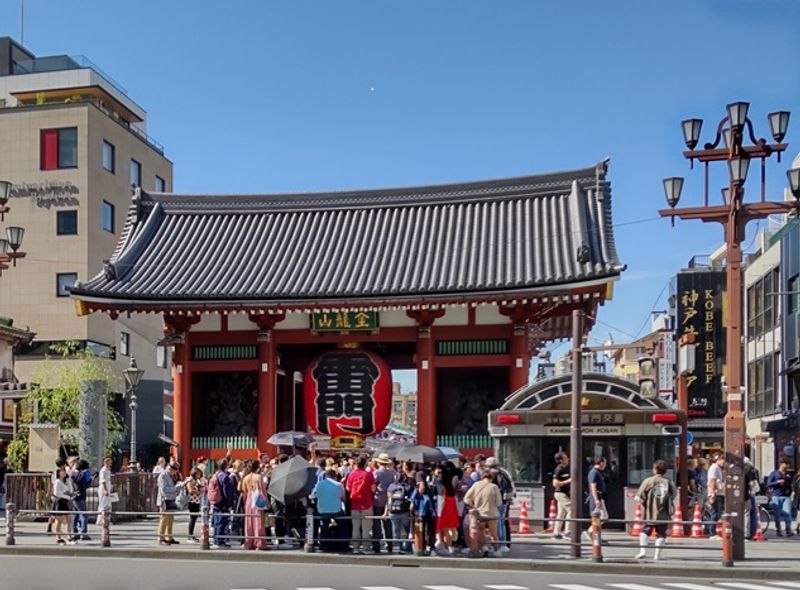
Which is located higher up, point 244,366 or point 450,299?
point 450,299

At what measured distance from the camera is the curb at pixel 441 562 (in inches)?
679

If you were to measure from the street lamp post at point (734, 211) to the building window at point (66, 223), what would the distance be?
4087 centimetres

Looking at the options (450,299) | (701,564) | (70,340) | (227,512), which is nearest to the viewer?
(701,564)

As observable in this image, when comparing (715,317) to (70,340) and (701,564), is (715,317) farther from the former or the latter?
(701,564)

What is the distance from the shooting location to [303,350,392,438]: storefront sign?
29812 mm

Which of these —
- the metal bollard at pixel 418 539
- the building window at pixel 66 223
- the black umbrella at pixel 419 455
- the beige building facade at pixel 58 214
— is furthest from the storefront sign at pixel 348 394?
the building window at pixel 66 223

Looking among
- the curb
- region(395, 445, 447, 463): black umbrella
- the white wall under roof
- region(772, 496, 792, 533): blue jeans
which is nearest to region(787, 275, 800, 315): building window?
region(772, 496, 792, 533): blue jeans

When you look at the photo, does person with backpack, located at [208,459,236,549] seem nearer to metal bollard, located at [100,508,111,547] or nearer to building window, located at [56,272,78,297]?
metal bollard, located at [100,508,111,547]

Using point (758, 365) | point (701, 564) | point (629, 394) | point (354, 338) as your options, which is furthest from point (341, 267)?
point (758, 365)

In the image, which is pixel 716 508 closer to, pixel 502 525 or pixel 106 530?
pixel 502 525

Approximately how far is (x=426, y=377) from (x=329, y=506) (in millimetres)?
10071

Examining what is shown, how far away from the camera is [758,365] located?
5456cm

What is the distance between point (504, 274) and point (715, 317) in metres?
27.4

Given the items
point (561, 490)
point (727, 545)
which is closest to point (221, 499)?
point (561, 490)
